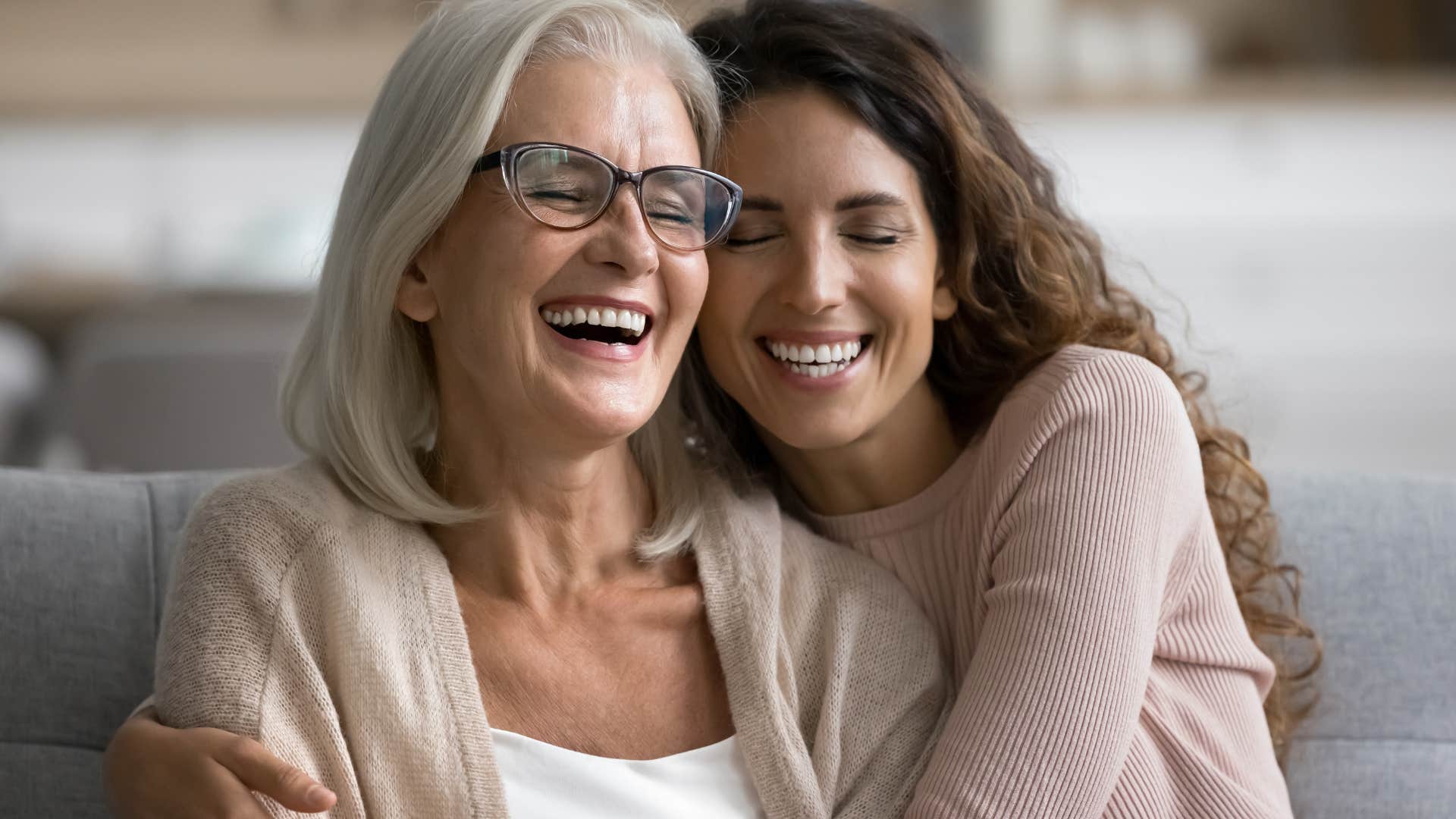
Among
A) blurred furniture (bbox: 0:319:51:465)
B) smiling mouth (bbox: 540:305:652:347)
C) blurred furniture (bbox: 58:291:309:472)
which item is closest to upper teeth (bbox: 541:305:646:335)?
smiling mouth (bbox: 540:305:652:347)

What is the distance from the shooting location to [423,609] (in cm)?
145

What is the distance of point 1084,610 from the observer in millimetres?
1448

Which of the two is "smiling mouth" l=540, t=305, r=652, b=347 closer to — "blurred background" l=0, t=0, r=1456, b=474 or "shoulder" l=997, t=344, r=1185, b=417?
"shoulder" l=997, t=344, r=1185, b=417

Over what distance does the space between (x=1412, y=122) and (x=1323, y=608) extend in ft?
14.8

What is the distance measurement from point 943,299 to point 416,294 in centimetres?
65

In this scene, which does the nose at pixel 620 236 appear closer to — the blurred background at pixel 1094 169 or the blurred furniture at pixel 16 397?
the blurred furniture at pixel 16 397

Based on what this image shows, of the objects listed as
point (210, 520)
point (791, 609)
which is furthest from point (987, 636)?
point (210, 520)

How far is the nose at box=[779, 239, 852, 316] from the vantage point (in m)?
1.61

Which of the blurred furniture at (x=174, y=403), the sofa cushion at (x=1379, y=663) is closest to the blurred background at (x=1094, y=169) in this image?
the blurred furniture at (x=174, y=403)

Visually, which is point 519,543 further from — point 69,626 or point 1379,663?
point 1379,663

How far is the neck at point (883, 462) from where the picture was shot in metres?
1.77

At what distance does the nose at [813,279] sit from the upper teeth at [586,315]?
0.72 ft

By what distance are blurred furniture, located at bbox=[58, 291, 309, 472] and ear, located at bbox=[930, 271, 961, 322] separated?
1.76 meters

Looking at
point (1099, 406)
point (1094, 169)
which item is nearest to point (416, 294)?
point (1099, 406)
